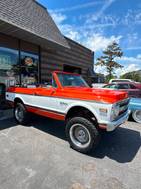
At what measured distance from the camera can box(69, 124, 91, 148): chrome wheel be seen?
11.9 feet

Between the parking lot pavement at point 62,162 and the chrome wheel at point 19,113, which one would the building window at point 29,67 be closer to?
the chrome wheel at point 19,113

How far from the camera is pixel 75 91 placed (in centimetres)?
388

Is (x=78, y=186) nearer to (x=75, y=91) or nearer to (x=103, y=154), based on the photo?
(x=103, y=154)

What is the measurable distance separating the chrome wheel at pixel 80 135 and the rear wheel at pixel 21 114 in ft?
7.22

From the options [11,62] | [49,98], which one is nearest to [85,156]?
[49,98]

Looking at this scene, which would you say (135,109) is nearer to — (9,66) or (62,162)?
(62,162)

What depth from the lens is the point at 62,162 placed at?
10.7 ft

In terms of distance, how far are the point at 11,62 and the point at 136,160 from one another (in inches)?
298

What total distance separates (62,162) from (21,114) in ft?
9.48

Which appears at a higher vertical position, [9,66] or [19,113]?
[9,66]

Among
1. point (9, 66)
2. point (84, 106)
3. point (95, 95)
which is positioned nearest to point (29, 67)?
point (9, 66)

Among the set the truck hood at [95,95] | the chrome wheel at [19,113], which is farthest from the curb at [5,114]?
the truck hood at [95,95]

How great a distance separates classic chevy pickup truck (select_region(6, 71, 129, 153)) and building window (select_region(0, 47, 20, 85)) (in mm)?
3626

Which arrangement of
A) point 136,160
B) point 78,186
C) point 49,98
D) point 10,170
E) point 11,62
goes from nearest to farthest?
point 78,186 → point 10,170 → point 136,160 → point 49,98 → point 11,62
